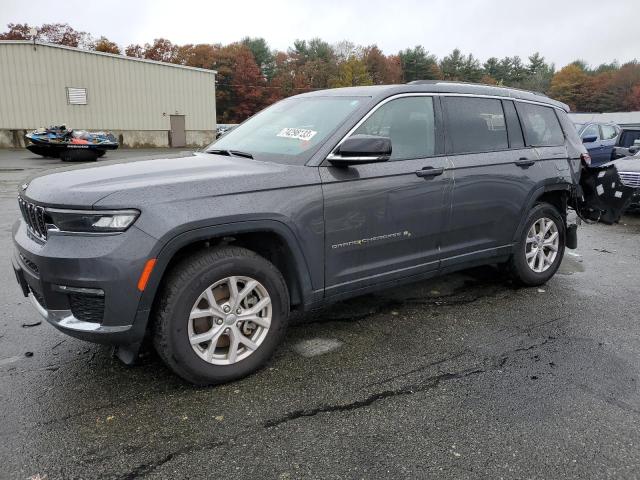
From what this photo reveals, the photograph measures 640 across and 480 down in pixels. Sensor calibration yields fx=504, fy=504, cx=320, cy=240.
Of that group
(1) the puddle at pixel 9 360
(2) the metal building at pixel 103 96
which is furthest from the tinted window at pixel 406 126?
(2) the metal building at pixel 103 96

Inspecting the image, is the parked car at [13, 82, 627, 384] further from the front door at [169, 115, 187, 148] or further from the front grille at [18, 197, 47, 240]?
the front door at [169, 115, 187, 148]

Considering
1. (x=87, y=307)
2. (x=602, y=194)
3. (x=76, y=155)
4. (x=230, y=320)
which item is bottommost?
(x=76, y=155)

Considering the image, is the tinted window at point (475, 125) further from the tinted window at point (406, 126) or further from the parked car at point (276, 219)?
the tinted window at point (406, 126)

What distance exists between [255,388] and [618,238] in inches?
273

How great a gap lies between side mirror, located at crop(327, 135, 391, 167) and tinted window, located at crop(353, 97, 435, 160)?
0.29 meters

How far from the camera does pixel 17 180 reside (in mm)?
13727

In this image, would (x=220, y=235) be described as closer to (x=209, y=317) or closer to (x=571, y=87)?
(x=209, y=317)

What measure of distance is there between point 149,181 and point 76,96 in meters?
28.7

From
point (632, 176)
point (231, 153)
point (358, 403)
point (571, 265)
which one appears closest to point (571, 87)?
point (632, 176)

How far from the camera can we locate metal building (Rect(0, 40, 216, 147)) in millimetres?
26125

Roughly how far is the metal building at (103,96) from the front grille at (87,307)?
28.5 metres

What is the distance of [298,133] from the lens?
12.0 feet

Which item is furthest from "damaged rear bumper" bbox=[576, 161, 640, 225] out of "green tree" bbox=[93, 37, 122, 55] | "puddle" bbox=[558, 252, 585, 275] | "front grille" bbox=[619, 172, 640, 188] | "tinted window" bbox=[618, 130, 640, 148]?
"green tree" bbox=[93, 37, 122, 55]

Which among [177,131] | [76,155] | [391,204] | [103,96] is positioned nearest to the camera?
[391,204]
